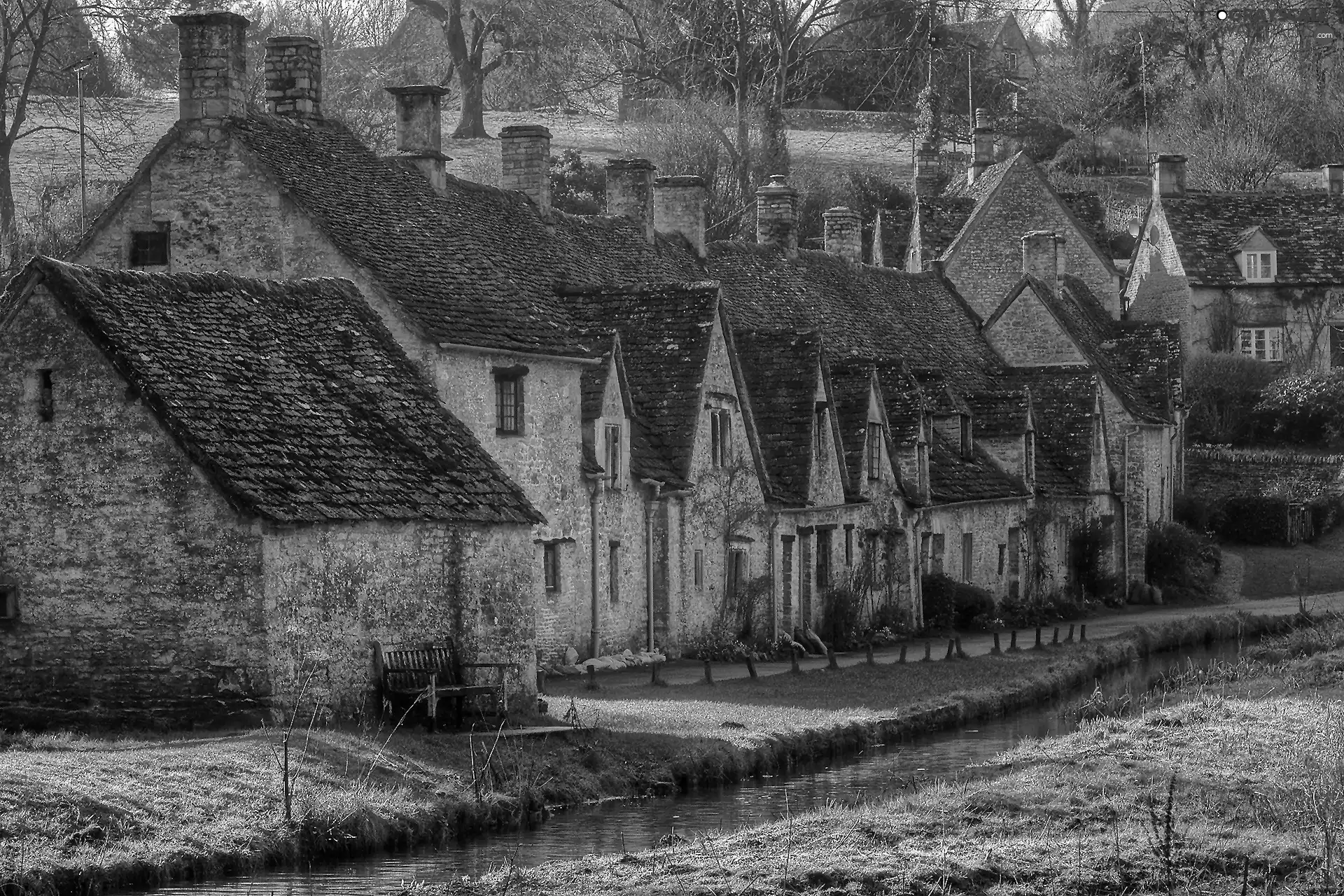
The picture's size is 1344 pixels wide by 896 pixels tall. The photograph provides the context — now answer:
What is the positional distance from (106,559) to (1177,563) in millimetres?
42705

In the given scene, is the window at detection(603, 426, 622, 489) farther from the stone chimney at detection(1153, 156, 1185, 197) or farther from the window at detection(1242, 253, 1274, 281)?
the stone chimney at detection(1153, 156, 1185, 197)

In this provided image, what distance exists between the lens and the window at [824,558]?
4731 centimetres

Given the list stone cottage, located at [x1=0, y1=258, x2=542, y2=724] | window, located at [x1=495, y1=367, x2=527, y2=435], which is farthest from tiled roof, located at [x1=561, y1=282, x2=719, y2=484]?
stone cottage, located at [x1=0, y1=258, x2=542, y2=724]

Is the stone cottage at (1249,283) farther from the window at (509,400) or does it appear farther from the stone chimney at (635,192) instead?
the window at (509,400)

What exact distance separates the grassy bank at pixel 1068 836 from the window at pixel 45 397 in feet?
31.5

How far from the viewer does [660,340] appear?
43.4m

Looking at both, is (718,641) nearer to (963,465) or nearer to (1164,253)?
(963,465)

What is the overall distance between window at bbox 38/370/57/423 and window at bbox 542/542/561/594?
11.8 metres

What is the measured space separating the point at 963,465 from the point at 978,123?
100 ft

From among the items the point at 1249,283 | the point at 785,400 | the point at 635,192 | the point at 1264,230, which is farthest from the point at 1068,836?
the point at 1264,230

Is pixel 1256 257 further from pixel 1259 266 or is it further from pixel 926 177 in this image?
pixel 926 177

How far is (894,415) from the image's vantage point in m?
52.4

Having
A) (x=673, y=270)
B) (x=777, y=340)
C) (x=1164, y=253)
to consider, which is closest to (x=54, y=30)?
(x=673, y=270)

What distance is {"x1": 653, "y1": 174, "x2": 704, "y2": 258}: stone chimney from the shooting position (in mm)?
54500
